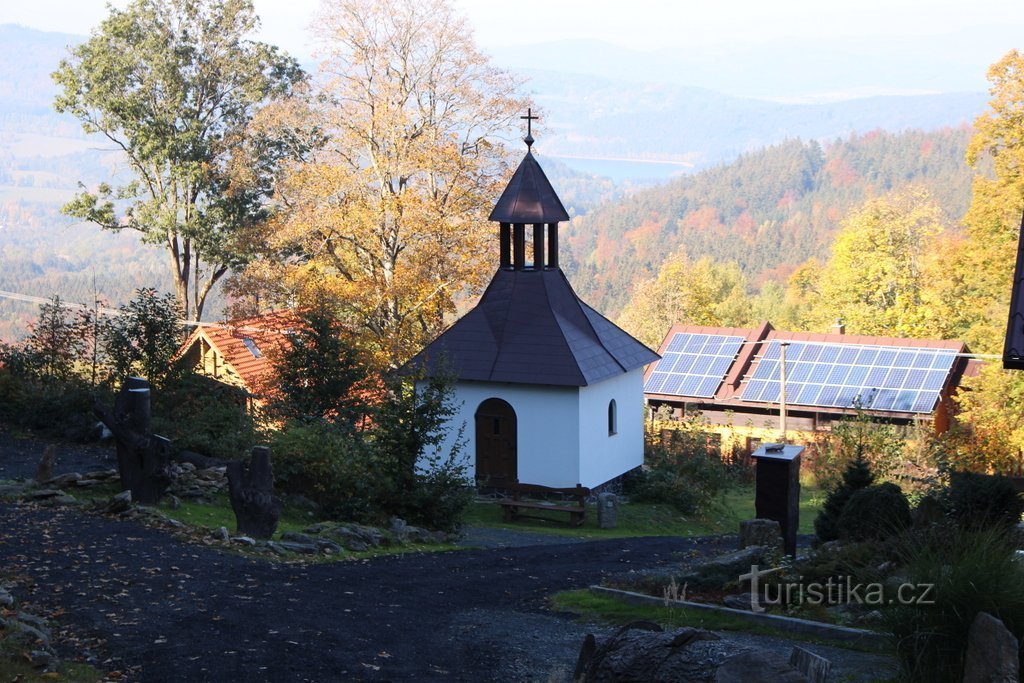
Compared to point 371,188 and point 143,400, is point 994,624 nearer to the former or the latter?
point 143,400

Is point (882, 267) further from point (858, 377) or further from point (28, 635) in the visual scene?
point (28, 635)

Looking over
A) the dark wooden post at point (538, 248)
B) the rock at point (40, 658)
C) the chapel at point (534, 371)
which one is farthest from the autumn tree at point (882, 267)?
the rock at point (40, 658)

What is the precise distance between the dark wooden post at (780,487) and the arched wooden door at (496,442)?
428 inches

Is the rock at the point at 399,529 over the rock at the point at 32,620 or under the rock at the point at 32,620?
under

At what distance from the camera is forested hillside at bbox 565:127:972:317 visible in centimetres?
11694

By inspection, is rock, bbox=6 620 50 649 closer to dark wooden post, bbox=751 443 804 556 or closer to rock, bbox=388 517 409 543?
rock, bbox=388 517 409 543

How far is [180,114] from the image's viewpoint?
41.2m

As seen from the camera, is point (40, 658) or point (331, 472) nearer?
point (40, 658)

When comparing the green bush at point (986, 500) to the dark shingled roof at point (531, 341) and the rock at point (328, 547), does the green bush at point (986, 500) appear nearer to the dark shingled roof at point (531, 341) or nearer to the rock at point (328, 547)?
the rock at point (328, 547)

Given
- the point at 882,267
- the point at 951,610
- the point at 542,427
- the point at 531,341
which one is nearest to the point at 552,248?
the point at 531,341

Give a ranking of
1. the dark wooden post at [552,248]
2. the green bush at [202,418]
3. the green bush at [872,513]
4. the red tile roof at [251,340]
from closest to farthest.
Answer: the green bush at [872,513]
the green bush at [202,418]
the dark wooden post at [552,248]
the red tile roof at [251,340]

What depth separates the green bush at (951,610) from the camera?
802cm

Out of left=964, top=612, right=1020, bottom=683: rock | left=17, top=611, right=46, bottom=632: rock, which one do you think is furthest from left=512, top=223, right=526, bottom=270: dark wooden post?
left=964, top=612, right=1020, bottom=683: rock

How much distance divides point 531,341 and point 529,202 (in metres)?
3.13
